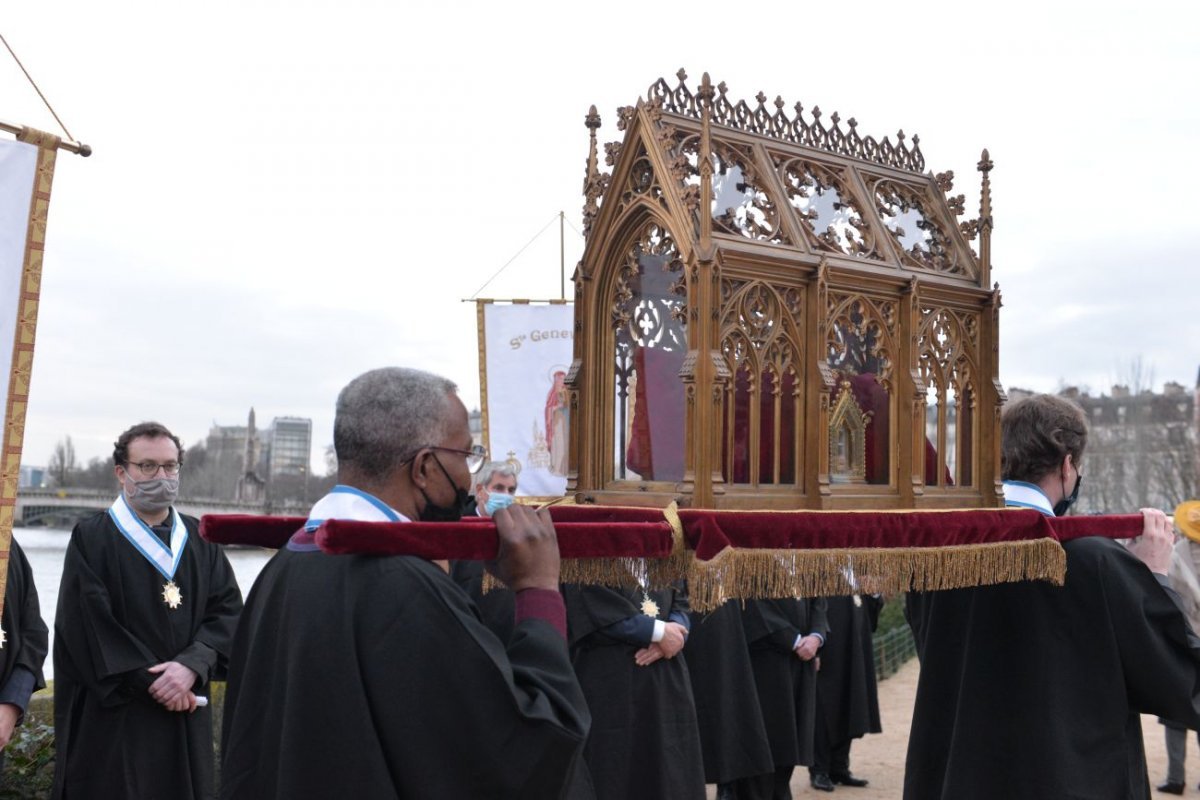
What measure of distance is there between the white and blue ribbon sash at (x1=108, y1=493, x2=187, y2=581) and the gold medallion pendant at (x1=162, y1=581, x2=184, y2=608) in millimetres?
48

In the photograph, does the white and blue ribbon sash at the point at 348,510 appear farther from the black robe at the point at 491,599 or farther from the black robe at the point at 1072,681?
the black robe at the point at 491,599

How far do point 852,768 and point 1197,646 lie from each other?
6696 millimetres

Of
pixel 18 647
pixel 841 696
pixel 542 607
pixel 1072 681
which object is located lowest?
pixel 841 696

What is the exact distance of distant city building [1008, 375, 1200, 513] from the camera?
3500cm

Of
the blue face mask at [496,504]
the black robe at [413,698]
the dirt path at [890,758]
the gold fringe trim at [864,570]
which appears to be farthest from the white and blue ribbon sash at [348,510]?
the dirt path at [890,758]

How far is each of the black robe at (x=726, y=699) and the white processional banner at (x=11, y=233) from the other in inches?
176

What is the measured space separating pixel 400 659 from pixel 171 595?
3480mm

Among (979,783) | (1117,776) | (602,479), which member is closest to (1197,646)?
(1117,776)

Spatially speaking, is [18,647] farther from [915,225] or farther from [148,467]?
[915,225]

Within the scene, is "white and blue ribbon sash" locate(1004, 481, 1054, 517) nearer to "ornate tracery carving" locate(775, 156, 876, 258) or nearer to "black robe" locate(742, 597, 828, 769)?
"ornate tracery carving" locate(775, 156, 876, 258)

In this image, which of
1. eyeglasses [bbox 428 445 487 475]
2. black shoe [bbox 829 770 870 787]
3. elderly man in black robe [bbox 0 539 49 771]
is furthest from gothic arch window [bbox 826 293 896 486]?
black shoe [bbox 829 770 870 787]

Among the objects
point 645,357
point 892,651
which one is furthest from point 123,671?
point 892,651

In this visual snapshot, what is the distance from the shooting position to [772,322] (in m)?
3.47

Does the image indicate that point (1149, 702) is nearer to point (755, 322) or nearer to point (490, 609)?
point (755, 322)
